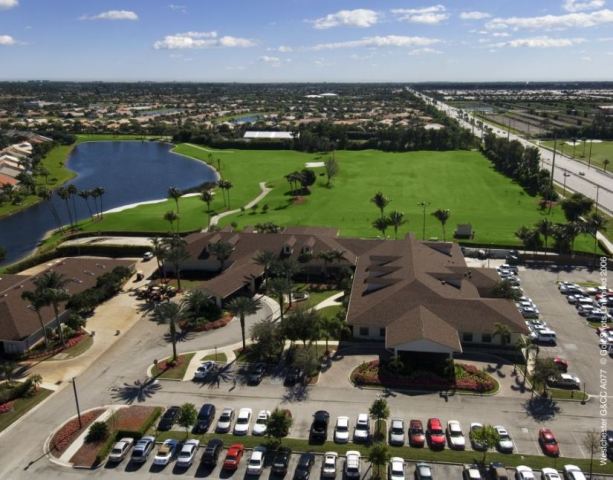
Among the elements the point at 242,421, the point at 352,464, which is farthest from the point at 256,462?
the point at 352,464

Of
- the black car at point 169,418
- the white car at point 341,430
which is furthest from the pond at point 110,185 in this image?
the white car at point 341,430

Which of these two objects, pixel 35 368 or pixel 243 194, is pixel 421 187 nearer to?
pixel 243 194

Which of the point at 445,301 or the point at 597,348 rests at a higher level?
the point at 445,301

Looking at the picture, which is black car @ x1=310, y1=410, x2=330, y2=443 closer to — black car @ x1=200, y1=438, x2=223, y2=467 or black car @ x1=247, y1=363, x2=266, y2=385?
black car @ x1=200, y1=438, x2=223, y2=467

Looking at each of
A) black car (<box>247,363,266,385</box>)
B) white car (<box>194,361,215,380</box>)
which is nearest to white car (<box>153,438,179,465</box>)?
white car (<box>194,361,215,380</box>)

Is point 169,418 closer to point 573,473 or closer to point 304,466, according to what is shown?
point 304,466

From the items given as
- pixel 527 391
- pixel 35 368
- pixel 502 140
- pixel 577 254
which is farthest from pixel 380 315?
pixel 502 140
